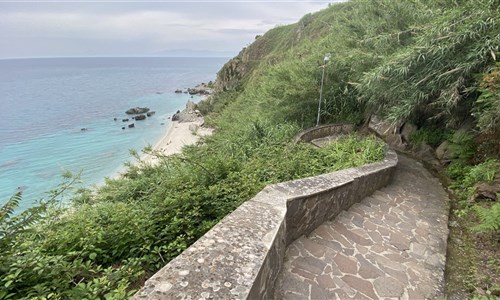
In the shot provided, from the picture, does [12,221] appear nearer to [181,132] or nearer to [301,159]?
[301,159]

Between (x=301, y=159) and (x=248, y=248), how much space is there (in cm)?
451

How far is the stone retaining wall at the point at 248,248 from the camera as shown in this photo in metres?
1.89

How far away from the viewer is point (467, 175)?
6.42m

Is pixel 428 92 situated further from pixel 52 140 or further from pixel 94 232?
pixel 52 140

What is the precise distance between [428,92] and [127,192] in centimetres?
821

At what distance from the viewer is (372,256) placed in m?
3.85

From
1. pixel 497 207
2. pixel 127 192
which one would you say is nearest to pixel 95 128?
pixel 127 192

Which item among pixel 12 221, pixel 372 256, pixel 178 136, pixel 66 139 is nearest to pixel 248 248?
pixel 372 256

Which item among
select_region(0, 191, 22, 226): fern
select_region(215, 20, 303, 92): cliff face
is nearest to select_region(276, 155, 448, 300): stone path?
select_region(0, 191, 22, 226): fern

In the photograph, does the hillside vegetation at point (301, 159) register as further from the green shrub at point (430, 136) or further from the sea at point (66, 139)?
the sea at point (66, 139)

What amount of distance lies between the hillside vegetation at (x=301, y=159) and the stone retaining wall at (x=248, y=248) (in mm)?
465

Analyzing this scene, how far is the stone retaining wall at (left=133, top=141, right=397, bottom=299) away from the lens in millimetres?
1887

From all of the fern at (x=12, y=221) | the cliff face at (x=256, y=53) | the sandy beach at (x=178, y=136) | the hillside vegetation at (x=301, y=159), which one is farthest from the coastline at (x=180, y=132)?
the fern at (x=12, y=221)

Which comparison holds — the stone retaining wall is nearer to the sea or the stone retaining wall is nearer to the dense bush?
the dense bush
